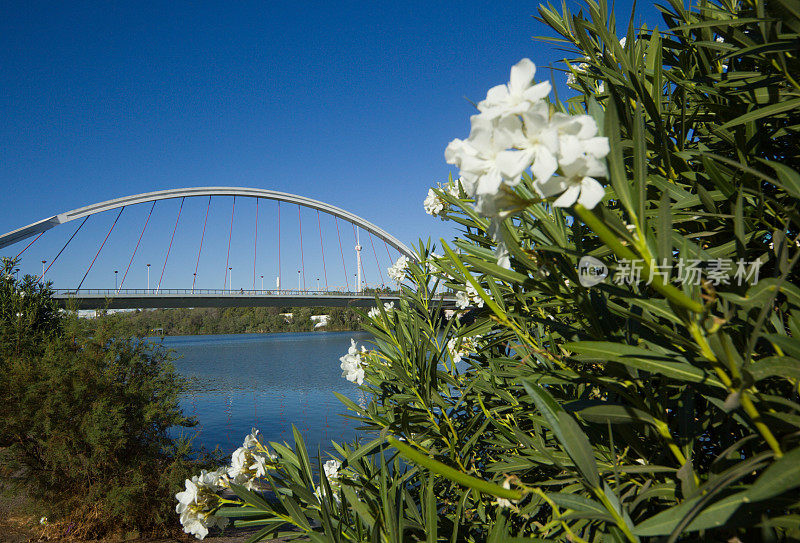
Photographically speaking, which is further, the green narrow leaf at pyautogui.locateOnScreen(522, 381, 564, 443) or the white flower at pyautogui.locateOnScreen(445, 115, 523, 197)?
the green narrow leaf at pyautogui.locateOnScreen(522, 381, 564, 443)

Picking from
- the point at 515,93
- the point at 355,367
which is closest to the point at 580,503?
the point at 515,93

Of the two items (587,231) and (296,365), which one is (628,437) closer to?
(587,231)

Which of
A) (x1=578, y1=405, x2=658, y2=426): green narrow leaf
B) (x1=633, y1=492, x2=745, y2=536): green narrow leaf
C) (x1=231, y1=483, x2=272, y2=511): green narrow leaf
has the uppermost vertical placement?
(x1=578, y1=405, x2=658, y2=426): green narrow leaf

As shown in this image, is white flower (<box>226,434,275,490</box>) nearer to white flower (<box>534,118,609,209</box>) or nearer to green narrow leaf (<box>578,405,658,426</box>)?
green narrow leaf (<box>578,405,658,426</box>)

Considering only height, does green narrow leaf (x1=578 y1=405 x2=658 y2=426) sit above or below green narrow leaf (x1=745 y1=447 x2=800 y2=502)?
above

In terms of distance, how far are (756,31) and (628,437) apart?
0.75 metres

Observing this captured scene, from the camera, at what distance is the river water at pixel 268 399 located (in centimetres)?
1009

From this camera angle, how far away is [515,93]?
16.7 inches

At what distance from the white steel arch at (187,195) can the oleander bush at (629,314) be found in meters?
22.6

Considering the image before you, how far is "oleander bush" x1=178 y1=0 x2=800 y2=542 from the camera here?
0.40 metres

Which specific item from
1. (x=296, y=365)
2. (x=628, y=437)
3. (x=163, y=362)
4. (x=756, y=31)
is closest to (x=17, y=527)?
(x=163, y=362)

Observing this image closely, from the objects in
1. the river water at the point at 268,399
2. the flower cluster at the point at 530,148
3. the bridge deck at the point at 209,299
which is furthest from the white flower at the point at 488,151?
the bridge deck at the point at 209,299

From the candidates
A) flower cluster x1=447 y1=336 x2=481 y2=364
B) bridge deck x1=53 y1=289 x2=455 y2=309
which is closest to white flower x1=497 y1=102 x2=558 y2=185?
flower cluster x1=447 y1=336 x2=481 y2=364

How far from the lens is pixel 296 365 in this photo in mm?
23531
